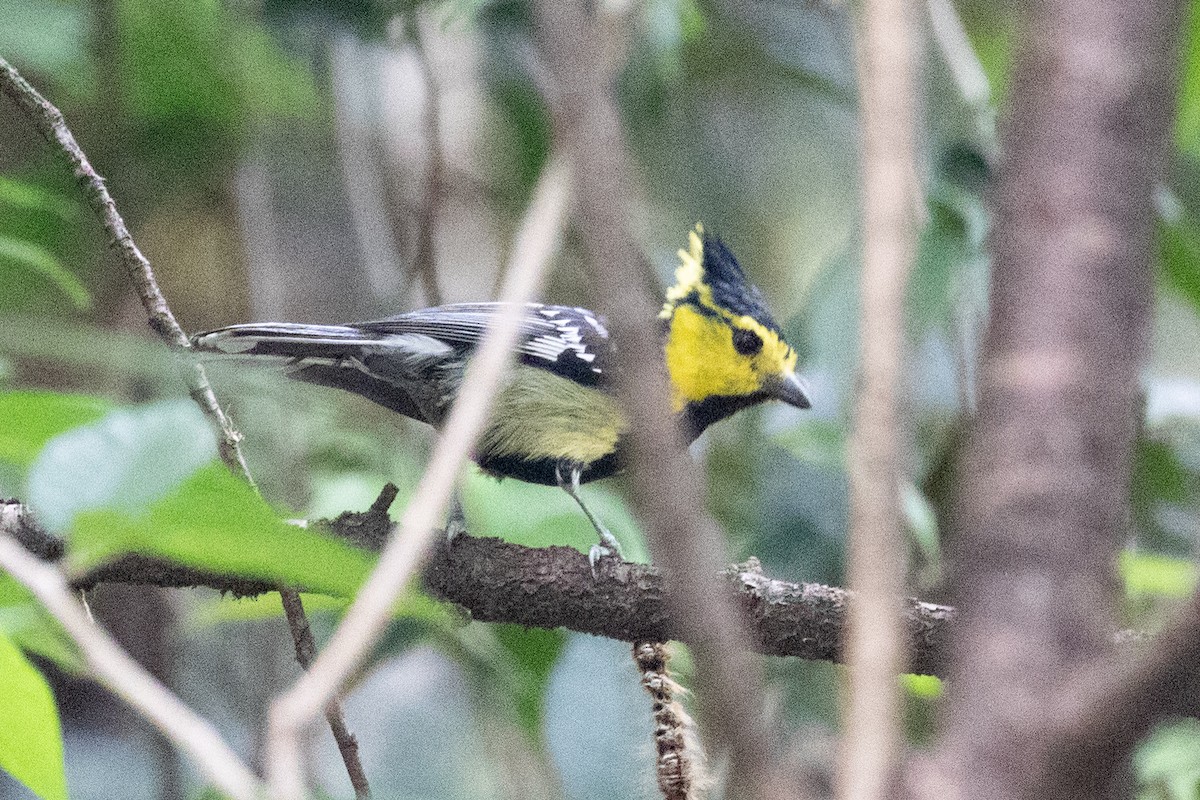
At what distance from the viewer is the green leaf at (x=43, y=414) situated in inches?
38.9

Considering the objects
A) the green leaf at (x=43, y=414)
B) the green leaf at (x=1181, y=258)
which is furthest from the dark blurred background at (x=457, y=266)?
the green leaf at (x=43, y=414)

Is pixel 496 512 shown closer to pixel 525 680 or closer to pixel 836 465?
pixel 525 680

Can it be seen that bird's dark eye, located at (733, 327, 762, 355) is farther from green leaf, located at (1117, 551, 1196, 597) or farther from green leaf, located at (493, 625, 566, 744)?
green leaf, located at (1117, 551, 1196, 597)

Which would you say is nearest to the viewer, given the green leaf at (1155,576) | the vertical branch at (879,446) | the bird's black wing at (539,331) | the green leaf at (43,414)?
the vertical branch at (879,446)

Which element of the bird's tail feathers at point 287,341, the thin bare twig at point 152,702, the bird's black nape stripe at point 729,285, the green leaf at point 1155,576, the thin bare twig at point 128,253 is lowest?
the thin bare twig at point 152,702

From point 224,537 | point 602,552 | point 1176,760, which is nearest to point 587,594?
point 602,552

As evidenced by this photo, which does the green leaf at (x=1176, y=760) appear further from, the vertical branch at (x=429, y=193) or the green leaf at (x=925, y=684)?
the vertical branch at (x=429, y=193)

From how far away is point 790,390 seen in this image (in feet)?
10.6

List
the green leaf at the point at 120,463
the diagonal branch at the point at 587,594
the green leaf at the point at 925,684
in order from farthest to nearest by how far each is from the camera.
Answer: the green leaf at the point at 925,684, the diagonal branch at the point at 587,594, the green leaf at the point at 120,463

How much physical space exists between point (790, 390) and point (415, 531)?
8.43 feet

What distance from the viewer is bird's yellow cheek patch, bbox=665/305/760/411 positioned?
3.29m

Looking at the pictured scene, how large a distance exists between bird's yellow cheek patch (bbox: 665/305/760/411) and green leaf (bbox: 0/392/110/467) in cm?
233

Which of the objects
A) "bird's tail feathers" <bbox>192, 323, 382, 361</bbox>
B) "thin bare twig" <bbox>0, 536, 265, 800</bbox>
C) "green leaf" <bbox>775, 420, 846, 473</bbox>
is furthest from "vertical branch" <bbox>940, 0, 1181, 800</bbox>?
"green leaf" <bbox>775, 420, 846, 473</bbox>

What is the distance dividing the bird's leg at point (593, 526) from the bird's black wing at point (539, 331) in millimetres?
243
